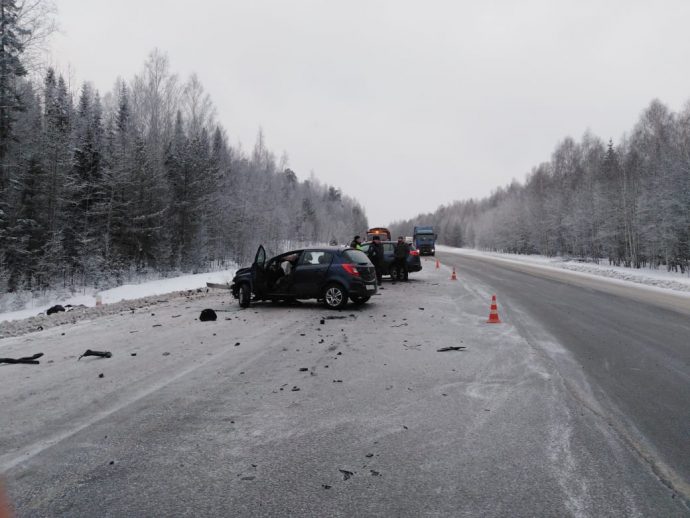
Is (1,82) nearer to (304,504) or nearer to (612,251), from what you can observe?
(304,504)

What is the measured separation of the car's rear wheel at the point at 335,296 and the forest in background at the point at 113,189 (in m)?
17.7

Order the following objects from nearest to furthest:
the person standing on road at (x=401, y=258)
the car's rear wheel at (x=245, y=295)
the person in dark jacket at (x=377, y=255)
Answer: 1. the car's rear wheel at (x=245, y=295)
2. the person in dark jacket at (x=377, y=255)
3. the person standing on road at (x=401, y=258)

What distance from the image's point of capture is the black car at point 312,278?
11.9 meters

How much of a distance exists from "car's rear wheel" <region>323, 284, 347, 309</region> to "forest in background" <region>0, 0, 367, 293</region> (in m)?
17.7

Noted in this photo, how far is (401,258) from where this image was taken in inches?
803

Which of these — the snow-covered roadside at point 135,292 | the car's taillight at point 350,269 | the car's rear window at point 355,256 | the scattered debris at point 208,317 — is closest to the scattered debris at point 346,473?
the scattered debris at point 208,317

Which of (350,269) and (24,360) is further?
(350,269)

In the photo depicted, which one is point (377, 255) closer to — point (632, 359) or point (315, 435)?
point (632, 359)

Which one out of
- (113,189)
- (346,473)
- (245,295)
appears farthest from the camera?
(113,189)

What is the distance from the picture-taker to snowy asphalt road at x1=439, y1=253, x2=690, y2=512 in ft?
11.9

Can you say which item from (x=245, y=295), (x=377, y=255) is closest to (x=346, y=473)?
(x=245, y=295)

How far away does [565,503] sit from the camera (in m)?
2.67

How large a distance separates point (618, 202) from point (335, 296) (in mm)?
41710

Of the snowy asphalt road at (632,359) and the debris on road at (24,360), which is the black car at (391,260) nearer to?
the snowy asphalt road at (632,359)
